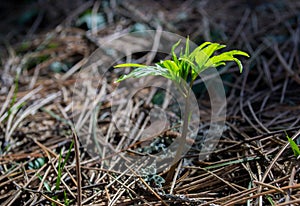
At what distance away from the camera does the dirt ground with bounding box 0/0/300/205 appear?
46.1 inches

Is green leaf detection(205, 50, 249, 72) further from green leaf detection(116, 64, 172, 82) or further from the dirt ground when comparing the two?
the dirt ground

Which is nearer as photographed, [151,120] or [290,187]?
[290,187]

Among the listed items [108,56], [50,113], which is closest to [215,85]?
[108,56]

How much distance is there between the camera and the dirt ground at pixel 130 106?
1.17m

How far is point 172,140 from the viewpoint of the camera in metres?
1.39

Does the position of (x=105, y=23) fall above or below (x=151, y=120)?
above

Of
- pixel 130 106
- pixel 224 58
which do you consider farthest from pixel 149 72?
pixel 130 106

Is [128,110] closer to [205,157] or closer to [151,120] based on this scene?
[151,120]

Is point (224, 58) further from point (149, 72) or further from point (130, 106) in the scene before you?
point (130, 106)

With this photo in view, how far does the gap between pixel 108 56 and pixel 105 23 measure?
0.44m

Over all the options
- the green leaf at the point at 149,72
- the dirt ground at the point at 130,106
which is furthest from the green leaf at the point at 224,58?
the dirt ground at the point at 130,106

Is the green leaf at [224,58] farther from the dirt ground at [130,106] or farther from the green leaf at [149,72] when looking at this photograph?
the dirt ground at [130,106]

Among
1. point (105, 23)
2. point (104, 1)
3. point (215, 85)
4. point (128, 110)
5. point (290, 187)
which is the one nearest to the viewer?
point (290, 187)

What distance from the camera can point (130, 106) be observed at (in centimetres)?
169
